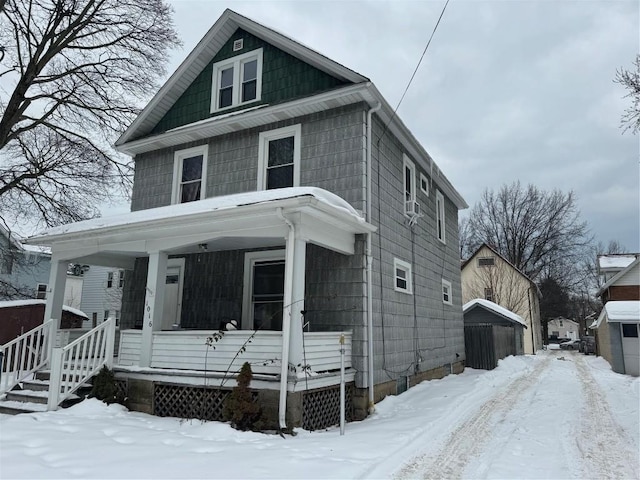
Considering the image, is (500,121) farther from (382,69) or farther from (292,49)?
(292,49)

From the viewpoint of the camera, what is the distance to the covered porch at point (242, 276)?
22.2 ft

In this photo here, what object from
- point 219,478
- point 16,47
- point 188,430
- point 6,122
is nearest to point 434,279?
point 188,430

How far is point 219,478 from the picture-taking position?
4.37 meters

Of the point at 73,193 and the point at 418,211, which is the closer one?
the point at 418,211

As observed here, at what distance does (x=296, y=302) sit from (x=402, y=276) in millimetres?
4483

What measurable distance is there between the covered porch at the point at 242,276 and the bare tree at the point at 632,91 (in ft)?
17.8

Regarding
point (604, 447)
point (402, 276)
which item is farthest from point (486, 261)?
point (604, 447)

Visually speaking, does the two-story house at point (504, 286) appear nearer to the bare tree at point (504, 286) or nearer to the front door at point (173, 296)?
the bare tree at point (504, 286)

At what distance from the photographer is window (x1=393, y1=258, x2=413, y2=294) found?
33.0 feet

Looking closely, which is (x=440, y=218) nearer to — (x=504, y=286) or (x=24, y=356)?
(x=24, y=356)

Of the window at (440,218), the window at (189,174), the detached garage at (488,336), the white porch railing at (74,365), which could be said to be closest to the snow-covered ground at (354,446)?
the white porch railing at (74,365)

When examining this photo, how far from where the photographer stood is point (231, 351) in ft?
23.4

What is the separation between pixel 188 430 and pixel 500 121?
47.7ft

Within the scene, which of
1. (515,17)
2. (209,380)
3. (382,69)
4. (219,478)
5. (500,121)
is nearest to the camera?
(219,478)
